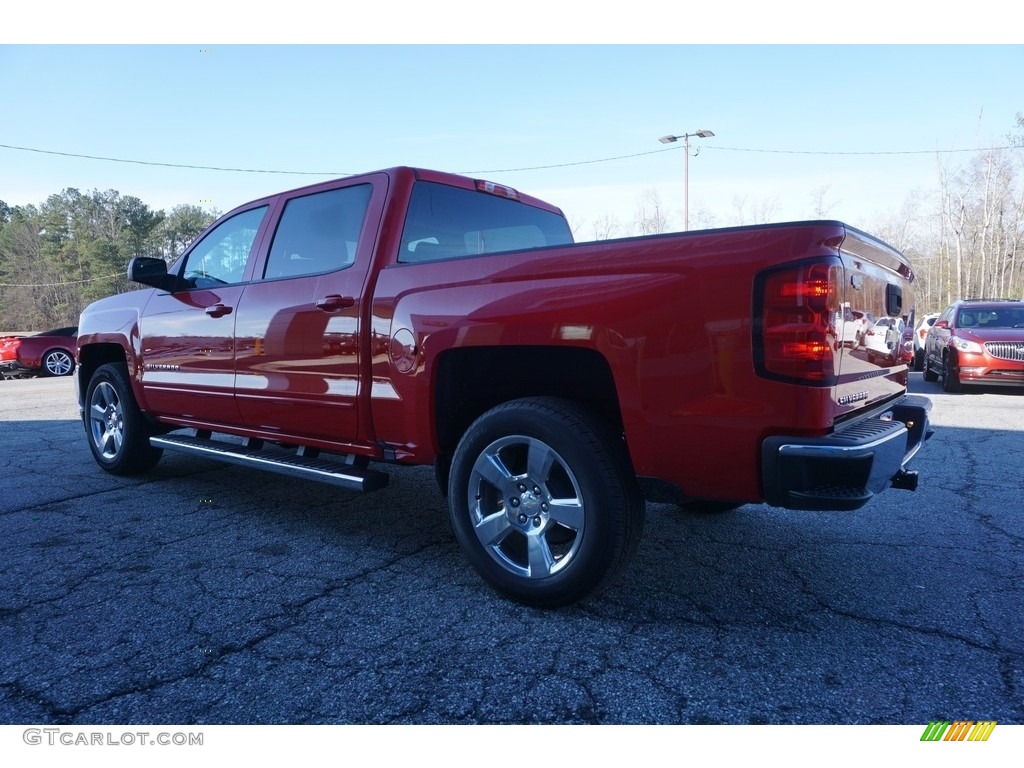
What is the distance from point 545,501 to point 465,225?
1813 mm

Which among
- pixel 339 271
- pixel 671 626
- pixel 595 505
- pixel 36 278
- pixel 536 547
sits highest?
pixel 36 278

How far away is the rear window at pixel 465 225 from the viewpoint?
11.7ft

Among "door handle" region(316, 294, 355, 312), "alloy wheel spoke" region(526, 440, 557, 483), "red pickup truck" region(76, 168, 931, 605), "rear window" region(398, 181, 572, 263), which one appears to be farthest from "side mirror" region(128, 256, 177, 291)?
"alloy wheel spoke" region(526, 440, 557, 483)

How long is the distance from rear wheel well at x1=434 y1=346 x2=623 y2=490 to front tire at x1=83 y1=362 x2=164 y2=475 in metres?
3.02

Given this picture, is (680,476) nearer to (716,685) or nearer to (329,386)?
(716,685)

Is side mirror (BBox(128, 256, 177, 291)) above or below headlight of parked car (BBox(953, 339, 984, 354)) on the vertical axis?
above

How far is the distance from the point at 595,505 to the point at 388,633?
914 mm

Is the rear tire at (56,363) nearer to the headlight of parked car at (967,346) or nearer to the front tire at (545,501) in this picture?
the front tire at (545,501)

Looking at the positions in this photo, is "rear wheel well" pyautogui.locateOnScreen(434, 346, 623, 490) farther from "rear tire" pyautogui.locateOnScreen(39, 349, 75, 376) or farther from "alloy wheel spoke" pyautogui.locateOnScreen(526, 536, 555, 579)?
"rear tire" pyautogui.locateOnScreen(39, 349, 75, 376)

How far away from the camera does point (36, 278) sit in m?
55.0

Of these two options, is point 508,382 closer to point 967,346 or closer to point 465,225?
point 465,225

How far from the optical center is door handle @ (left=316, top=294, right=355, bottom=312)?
340cm

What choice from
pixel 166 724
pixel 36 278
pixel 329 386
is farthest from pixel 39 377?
pixel 36 278
